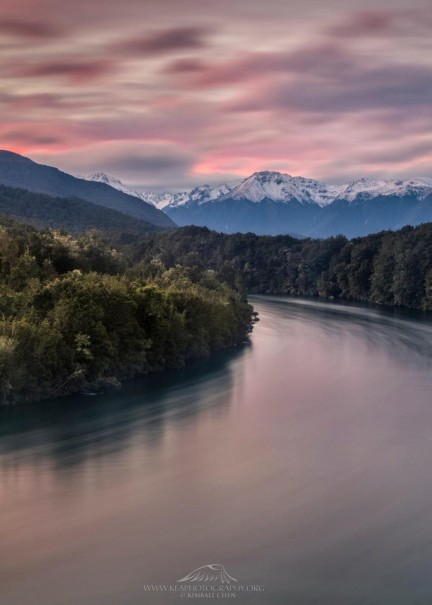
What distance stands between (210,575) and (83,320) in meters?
27.5

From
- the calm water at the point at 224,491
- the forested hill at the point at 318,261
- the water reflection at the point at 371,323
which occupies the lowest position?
the calm water at the point at 224,491

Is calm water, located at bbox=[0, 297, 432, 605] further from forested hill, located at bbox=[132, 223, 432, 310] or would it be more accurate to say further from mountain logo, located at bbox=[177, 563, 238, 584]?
forested hill, located at bbox=[132, 223, 432, 310]

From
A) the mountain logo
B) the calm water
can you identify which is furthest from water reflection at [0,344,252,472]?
the mountain logo

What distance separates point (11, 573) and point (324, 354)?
167ft

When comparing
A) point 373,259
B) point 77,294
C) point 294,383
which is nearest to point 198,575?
point 77,294

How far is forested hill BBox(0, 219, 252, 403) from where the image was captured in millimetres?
44406

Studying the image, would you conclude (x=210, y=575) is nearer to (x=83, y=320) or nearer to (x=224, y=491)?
(x=224, y=491)

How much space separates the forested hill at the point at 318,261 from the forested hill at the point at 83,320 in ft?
115

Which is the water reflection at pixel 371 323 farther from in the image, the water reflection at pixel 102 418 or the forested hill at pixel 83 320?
the water reflection at pixel 102 418

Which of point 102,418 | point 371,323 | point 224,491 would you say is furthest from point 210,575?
point 371,323

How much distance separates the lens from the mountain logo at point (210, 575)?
23672 mm

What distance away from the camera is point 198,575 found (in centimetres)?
2402

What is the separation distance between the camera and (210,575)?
78.7 feet

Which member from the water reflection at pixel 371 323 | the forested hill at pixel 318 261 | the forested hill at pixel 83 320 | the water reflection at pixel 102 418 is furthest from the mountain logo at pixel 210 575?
the forested hill at pixel 318 261
